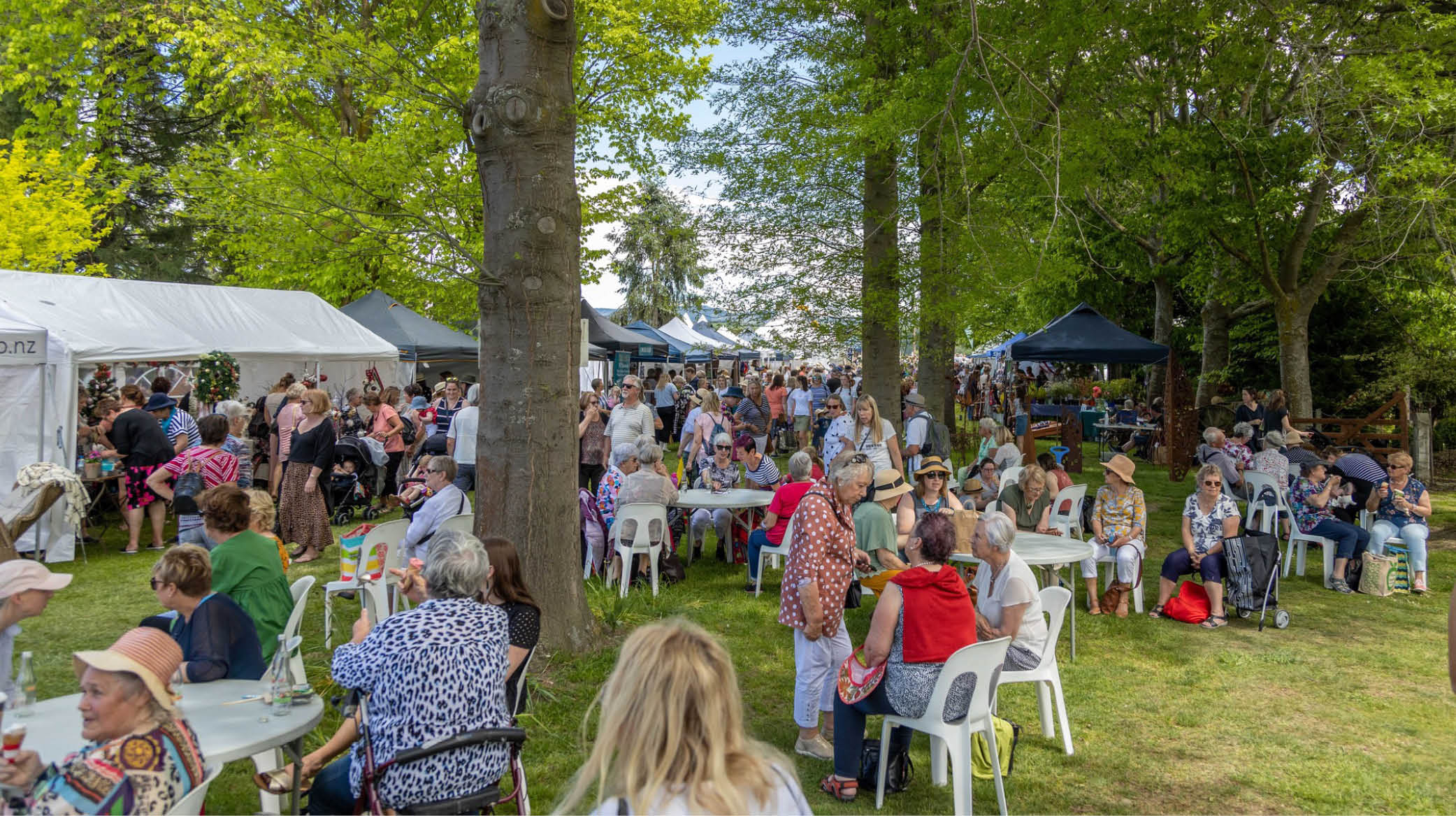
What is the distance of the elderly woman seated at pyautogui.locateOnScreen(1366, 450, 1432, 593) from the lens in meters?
8.45

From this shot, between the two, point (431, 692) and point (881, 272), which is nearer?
point (431, 692)

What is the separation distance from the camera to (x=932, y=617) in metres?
3.99

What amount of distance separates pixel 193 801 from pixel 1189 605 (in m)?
7.12

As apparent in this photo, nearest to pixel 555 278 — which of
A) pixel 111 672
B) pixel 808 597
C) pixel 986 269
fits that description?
pixel 808 597

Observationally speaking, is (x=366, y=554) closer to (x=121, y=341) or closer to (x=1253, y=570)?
(x=121, y=341)

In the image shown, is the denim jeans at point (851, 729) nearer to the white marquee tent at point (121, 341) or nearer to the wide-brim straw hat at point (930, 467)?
the wide-brim straw hat at point (930, 467)

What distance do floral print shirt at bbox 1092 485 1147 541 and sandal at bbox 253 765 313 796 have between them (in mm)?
6272

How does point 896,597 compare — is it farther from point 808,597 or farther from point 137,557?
point 137,557

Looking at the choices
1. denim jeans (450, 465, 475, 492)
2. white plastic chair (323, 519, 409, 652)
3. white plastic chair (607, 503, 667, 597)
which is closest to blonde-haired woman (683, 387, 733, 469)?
white plastic chair (607, 503, 667, 597)

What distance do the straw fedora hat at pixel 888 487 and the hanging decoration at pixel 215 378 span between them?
30.8ft

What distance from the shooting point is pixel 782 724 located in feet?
16.9

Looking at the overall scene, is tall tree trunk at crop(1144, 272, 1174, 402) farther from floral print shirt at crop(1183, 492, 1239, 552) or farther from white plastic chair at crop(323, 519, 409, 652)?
white plastic chair at crop(323, 519, 409, 652)

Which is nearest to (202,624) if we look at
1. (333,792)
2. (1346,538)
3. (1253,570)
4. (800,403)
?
(333,792)

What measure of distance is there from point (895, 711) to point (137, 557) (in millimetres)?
8185
